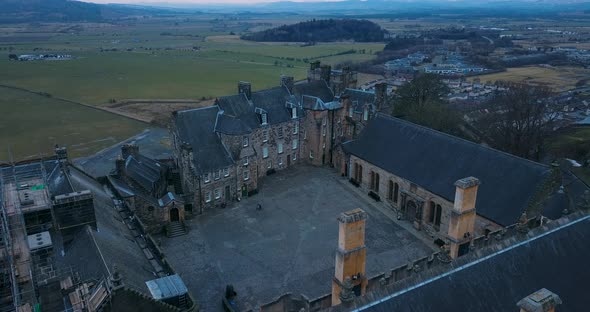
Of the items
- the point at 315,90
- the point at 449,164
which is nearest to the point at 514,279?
the point at 449,164

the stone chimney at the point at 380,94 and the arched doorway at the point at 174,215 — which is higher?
the stone chimney at the point at 380,94

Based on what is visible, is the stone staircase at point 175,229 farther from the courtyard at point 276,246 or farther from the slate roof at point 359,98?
the slate roof at point 359,98

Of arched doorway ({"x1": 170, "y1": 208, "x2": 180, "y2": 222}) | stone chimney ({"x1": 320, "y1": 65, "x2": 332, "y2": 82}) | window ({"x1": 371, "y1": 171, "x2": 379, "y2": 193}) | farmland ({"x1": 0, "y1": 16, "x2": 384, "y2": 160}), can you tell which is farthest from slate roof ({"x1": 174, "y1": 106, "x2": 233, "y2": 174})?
farmland ({"x1": 0, "y1": 16, "x2": 384, "y2": 160})

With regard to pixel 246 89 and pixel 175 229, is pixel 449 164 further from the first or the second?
pixel 175 229

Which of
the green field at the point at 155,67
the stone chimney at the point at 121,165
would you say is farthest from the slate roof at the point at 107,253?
the green field at the point at 155,67

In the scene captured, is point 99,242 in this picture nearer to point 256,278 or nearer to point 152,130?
point 256,278

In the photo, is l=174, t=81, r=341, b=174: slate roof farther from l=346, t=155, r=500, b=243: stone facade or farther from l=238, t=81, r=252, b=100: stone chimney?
l=346, t=155, r=500, b=243: stone facade
